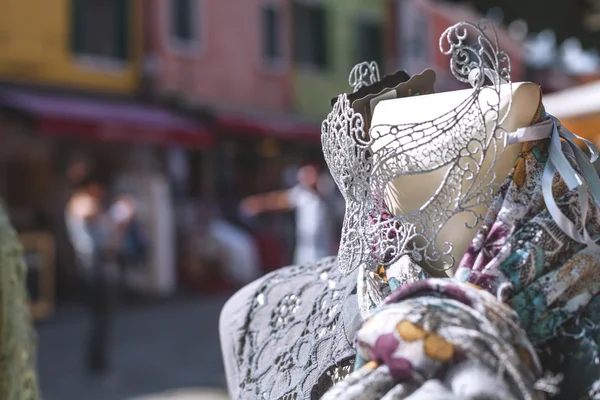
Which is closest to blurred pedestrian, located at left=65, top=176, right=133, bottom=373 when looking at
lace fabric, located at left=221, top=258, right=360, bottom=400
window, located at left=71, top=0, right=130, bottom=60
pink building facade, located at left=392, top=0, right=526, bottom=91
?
lace fabric, located at left=221, top=258, right=360, bottom=400

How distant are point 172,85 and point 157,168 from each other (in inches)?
67.4

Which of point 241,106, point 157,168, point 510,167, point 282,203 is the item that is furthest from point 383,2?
point 510,167

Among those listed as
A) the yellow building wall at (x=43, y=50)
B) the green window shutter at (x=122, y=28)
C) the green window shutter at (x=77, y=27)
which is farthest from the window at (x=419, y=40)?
the green window shutter at (x=77, y=27)

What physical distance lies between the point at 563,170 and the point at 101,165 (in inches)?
379

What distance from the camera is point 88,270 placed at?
5.61 meters

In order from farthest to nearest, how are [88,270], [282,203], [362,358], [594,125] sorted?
[282,203] → [88,270] → [594,125] → [362,358]

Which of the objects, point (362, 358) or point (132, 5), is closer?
point (362, 358)

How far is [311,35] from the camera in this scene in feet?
44.9

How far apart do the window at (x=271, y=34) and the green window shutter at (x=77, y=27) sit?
12.0 feet

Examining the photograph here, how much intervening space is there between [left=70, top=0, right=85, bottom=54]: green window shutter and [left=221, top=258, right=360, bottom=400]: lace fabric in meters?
9.18

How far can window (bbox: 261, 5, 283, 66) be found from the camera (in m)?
12.8

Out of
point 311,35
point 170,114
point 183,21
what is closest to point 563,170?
point 170,114

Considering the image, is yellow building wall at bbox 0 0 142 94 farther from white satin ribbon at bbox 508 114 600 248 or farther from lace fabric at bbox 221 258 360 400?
white satin ribbon at bbox 508 114 600 248

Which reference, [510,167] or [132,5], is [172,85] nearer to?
[132,5]
